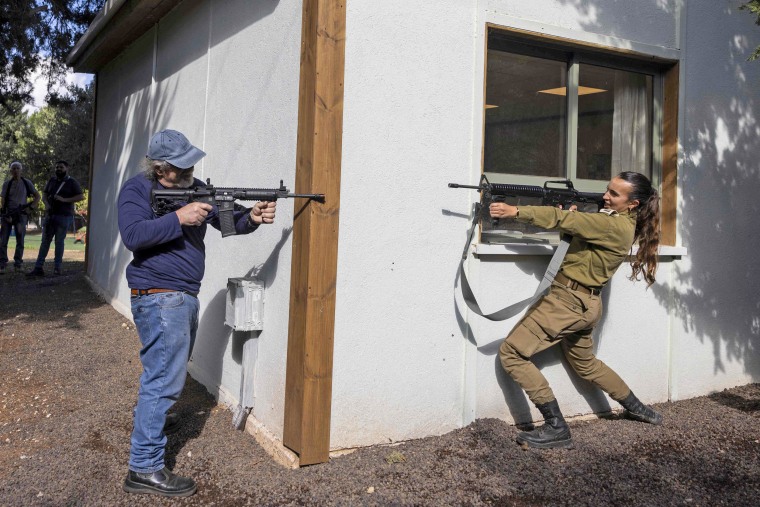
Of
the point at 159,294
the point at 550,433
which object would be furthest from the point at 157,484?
the point at 550,433

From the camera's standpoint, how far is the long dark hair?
462 centimetres

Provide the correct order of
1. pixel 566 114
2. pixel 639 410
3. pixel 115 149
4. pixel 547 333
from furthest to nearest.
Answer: pixel 115 149, pixel 566 114, pixel 639 410, pixel 547 333

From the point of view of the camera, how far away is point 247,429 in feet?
15.5

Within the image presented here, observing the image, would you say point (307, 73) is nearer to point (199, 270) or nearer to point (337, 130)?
point (337, 130)

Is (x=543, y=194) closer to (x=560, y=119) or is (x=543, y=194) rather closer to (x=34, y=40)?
(x=560, y=119)

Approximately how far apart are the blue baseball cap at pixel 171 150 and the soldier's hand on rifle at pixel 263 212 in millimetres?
452

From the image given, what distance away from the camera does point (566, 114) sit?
5355mm

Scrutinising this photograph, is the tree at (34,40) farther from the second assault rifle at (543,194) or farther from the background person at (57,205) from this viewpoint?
the second assault rifle at (543,194)

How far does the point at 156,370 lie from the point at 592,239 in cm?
286

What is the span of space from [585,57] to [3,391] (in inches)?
217

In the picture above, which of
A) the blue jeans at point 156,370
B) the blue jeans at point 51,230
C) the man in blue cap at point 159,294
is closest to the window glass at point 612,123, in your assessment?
the man in blue cap at point 159,294

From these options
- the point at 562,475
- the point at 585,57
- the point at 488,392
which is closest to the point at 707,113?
the point at 585,57

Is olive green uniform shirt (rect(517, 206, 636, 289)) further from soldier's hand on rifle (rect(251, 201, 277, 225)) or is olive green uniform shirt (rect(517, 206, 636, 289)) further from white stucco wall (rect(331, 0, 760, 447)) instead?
soldier's hand on rifle (rect(251, 201, 277, 225))

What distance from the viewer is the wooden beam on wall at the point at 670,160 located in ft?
18.2
